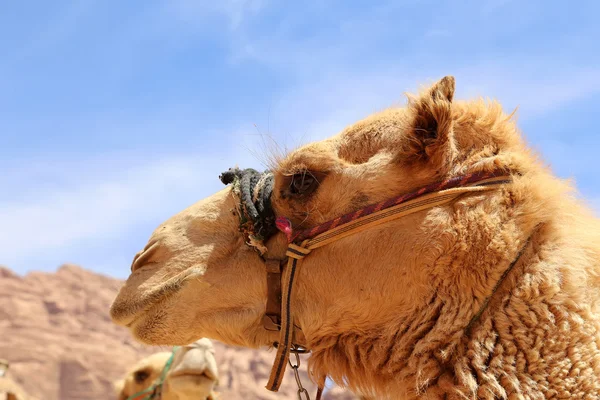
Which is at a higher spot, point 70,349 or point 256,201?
point 70,349

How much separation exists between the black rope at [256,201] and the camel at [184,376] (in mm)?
3305

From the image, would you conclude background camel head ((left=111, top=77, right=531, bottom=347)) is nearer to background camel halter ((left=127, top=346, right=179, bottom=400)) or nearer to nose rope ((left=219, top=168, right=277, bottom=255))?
nose rope ((left=219, top=168, right=277, bottom=255))

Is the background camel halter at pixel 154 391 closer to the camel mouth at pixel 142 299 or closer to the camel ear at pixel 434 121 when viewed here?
the camel mouth at pixel 142 299

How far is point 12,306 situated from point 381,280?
170 feet

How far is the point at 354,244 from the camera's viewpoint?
276cm

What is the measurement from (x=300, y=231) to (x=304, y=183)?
0.23 meters

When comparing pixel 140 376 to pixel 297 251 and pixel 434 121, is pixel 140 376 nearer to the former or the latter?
pixel 297 251

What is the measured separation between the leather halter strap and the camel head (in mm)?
31

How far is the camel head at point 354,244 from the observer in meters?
2.57

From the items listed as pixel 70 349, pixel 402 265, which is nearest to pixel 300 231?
pixel 402 265

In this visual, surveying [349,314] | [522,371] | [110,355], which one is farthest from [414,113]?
[110,355]

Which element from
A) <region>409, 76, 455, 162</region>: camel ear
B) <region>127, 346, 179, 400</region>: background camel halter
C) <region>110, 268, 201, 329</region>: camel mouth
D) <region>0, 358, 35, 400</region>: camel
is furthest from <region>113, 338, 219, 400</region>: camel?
<region>409, 76, 455, 162</region>: camel ear

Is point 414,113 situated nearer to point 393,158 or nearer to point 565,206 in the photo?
point 393,158

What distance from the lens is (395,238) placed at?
2680 millimetres
